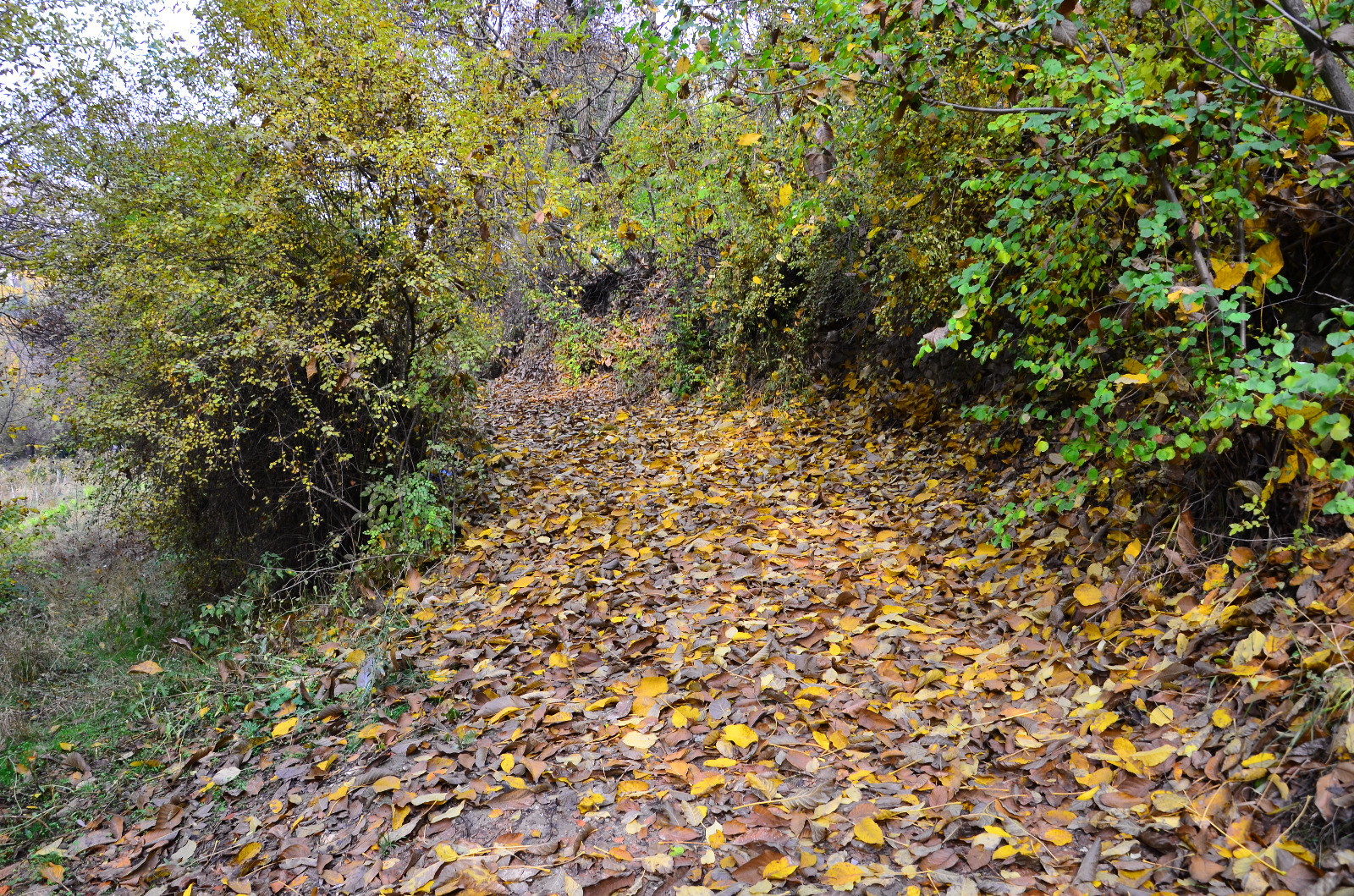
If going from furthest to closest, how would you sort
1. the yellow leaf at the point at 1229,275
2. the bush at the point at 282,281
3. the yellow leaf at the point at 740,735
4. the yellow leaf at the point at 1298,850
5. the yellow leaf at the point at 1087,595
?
the bush at the point at 282,281
the yellow leaf at the point at 1087,595
the yellow leaf at the point at 740,735
the yellow leaf at the point at 1229,275
the yellow leaf at the point at 1298,850

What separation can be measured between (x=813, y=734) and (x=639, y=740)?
Answer: 2.41 feet

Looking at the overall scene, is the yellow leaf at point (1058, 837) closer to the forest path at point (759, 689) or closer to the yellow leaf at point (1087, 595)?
the forest path at point (759, 689)

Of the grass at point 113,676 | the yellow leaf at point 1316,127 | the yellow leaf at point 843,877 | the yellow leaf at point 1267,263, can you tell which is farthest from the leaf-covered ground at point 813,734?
the yellow leaf at point 1316,127

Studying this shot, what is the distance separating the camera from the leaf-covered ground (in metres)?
2.28

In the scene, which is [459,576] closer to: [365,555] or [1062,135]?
[365,555]

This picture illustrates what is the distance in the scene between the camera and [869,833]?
2398mm

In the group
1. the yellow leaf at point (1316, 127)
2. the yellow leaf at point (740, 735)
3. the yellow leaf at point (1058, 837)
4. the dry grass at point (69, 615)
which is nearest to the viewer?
the yellow leaf at point (1058, 837)

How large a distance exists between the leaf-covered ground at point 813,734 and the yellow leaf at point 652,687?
Result: 0.04ft

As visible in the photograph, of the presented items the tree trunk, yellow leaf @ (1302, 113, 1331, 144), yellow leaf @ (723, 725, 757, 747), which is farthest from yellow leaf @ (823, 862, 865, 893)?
yellow leaf @ (1302, 113, 1331, 144)

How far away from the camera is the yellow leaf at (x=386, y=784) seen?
9.68 feet

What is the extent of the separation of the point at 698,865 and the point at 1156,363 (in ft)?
9.51

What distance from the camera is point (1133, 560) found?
349 centimetres

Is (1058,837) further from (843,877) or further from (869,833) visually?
(843,877)

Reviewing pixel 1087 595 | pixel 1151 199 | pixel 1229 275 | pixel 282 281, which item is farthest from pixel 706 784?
pixel 282 281
